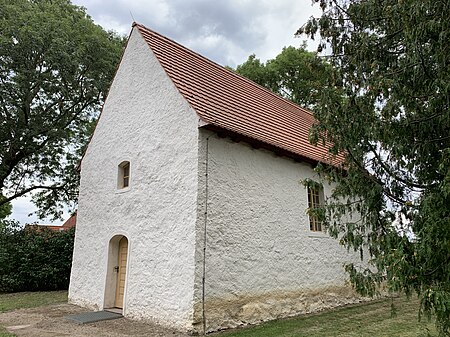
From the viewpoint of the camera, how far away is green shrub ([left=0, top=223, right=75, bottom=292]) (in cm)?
1466

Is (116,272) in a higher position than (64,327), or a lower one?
higher

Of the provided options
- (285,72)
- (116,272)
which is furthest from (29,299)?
(285,72)

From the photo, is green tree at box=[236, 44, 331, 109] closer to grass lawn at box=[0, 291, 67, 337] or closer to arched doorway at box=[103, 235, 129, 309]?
arched doorway at box=[103, 235, 129, 309]

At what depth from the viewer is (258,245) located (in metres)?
9.13

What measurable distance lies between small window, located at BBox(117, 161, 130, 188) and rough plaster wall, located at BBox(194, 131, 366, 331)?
350 centimetres

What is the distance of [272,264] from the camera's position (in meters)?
9.36

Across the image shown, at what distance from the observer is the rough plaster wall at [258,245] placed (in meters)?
8.16

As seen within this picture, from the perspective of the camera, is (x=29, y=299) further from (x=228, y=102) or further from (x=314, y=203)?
(x=314, y=203)

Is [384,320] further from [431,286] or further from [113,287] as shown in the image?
[113,287]

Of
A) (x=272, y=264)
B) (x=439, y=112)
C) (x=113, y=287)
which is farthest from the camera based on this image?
(x=113, y=287)

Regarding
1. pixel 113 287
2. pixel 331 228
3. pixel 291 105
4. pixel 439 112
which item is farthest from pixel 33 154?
pixel 439 112

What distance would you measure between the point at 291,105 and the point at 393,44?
34.4 ft

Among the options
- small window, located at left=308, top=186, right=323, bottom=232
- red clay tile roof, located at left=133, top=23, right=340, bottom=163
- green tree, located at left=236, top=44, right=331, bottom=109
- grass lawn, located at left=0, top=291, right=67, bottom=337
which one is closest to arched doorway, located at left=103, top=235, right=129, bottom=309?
grass lawn, located at left=0, top=291, right=67, bottom=337

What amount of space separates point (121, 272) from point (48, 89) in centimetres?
1049
